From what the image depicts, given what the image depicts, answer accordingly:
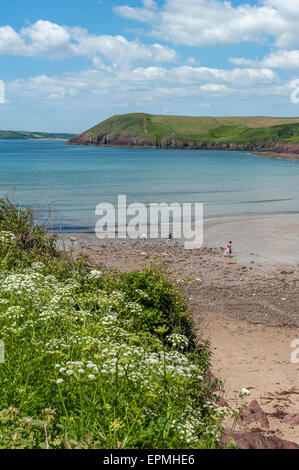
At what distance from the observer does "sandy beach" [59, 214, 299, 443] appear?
11641 mm

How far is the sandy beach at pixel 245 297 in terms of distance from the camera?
1164cm

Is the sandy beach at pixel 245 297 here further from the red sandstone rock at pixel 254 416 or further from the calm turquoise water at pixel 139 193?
the calm turquoise water at pixel 139 193

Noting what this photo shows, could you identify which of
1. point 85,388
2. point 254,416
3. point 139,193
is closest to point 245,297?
point 254,416

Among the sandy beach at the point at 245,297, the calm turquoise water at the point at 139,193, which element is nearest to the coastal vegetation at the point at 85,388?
the sandy beach at the point at 245,297

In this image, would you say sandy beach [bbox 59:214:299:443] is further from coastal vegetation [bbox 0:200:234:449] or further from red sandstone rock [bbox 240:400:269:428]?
coastal vegetation [bbox 0:200:234:449]

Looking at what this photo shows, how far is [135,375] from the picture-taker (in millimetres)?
4797

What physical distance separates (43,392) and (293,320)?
14.3 m

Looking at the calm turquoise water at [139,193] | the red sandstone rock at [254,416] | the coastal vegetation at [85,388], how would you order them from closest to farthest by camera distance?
the coastal vegetation at [85,388]
the red sandstone rock at [254,416]
the calm turquoise water at [139,193]

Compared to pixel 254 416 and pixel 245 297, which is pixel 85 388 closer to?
pixel 254 416

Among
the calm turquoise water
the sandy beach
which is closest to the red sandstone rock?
the sandy beach

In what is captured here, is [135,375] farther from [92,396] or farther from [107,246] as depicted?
[107,246]

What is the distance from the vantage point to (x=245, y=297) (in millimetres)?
19422

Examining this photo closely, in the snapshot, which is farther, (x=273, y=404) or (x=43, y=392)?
(x=273, y=404)
